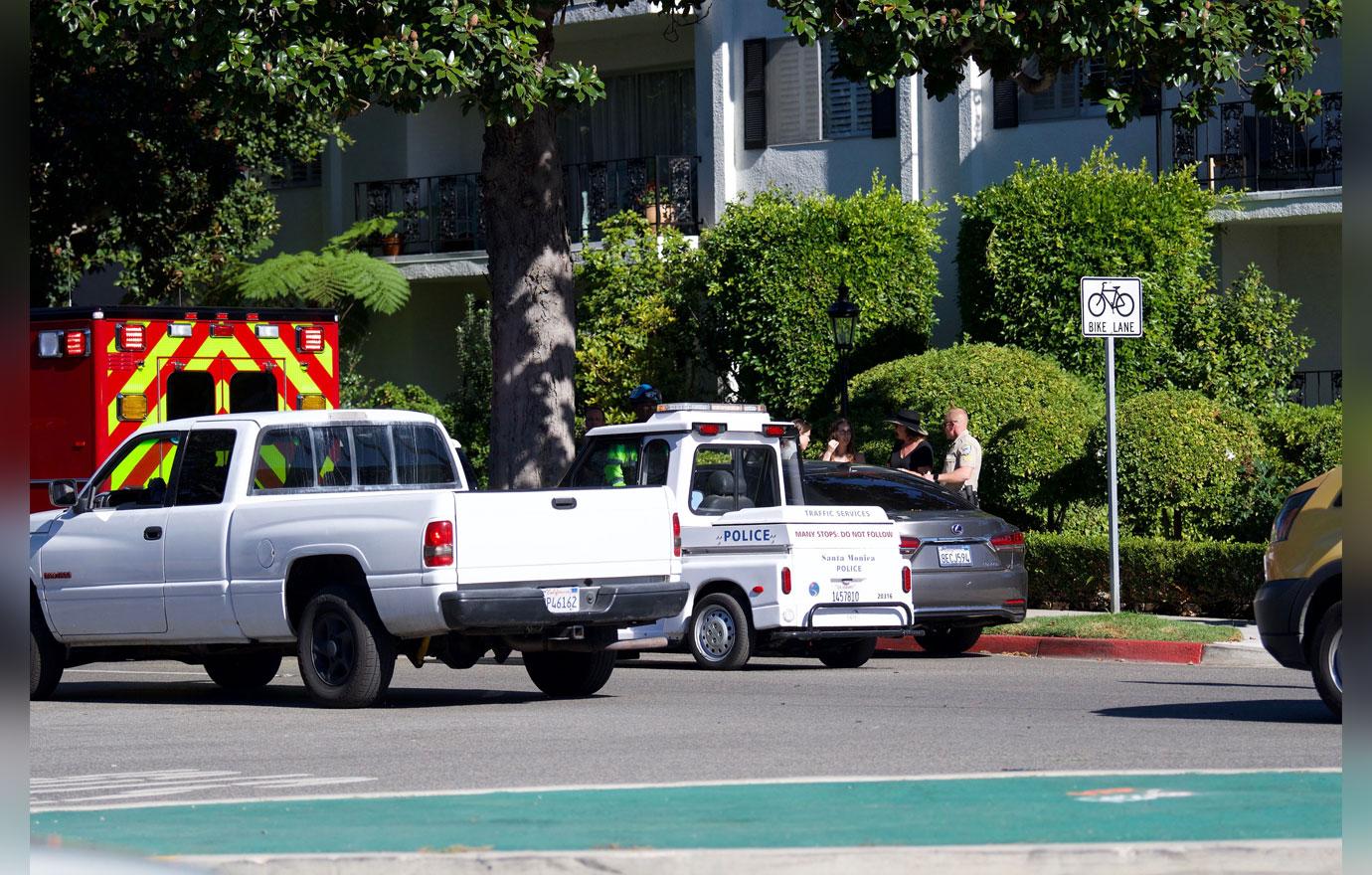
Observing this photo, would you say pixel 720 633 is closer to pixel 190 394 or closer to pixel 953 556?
pixel 953 556

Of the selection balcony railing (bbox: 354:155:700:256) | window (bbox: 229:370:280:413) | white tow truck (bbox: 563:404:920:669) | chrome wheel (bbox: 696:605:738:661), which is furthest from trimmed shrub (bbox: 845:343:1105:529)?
window (bbox: 229:370:280:413)

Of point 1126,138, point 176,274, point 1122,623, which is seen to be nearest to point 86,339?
point 1122,623

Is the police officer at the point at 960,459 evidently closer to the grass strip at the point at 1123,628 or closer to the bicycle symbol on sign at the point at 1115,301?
the grass strip at the point at 1123,628

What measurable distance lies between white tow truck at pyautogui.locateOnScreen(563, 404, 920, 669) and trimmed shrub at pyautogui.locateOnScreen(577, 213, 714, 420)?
10.9 metres

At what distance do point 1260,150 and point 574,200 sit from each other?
10565 millimetres

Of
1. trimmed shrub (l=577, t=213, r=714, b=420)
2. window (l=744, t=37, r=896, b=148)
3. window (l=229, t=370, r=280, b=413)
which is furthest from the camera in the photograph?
window (l=744, t=37, r=896, b=148)

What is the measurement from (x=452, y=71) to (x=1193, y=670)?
755 centimetres

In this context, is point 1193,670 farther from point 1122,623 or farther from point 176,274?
point 176,274

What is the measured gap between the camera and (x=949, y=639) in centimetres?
1798

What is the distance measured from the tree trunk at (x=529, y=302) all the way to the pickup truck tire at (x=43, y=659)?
5.94 metres

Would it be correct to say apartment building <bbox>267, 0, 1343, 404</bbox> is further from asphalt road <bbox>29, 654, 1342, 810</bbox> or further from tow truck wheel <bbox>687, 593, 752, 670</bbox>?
asphalt road <bbox>29, 654, 1342, 810</bbox>

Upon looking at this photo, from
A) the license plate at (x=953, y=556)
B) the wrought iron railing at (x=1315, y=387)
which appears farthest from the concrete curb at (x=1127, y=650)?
the wrought iron railing at (x=1315, y=387)

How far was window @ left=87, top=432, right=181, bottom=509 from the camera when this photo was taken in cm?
1416

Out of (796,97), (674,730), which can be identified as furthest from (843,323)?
(674,730)
